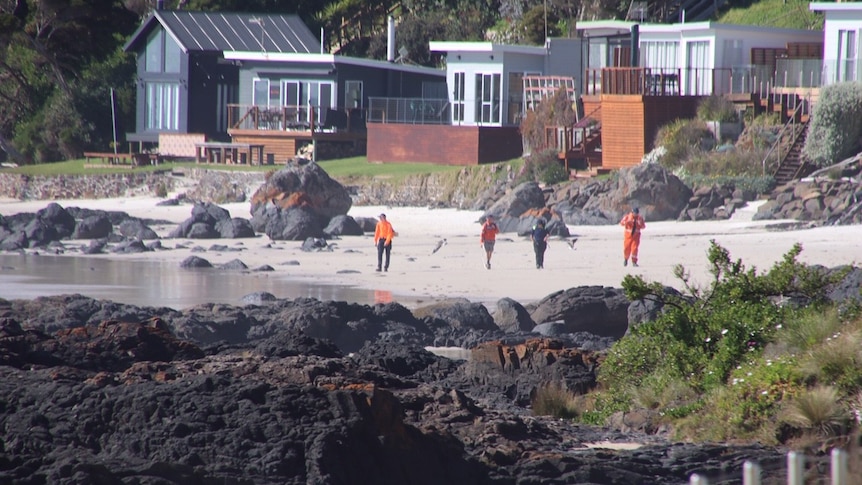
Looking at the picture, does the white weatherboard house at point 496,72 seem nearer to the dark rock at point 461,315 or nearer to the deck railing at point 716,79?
the deck railing at point 716,79

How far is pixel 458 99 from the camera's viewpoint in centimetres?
4400

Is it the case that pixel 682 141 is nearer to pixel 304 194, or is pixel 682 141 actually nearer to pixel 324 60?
pixel 304 194

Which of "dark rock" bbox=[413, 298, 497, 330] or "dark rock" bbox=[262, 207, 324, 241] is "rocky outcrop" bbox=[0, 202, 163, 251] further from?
"dark rock" bbox=[413, 298, 497, 330]

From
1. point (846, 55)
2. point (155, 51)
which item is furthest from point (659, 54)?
point (155, 51)

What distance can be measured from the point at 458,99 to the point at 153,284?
73.0ft

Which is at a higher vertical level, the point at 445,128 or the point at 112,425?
the point at 445,128

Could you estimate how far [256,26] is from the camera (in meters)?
51.4

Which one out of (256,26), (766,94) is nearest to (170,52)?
(256,26)

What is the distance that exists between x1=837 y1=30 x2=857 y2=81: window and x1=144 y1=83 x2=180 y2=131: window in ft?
87.8

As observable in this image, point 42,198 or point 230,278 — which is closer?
point 230,278

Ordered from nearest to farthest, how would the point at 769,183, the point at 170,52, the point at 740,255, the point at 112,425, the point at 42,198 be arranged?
the point at 112,425 → the point at 740,255 → the point at 769,183 → the point at 42,198 → the point at 170,52

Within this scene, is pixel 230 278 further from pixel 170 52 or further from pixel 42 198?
pixel 170 52

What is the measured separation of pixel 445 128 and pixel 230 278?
1839 cm

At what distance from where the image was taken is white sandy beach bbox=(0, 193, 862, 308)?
22500 mm
